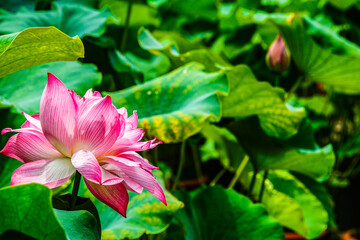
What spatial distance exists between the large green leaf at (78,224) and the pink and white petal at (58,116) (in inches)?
2.2

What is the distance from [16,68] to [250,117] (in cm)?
54

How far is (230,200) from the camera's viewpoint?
0.79 meters

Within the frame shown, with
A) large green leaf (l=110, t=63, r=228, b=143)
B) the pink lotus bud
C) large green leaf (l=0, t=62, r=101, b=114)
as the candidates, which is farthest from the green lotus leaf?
large green leaf (l=0, t=62, r=101, b=114)

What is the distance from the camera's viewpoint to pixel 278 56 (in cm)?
96

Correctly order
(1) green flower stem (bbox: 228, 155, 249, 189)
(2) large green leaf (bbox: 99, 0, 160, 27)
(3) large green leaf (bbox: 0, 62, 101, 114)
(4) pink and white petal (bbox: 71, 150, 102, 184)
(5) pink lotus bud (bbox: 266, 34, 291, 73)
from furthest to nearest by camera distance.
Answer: (2) large green leaf (bbox: 99, 0, 160, 27) → (1) green flower stem (bbox: 228, 155, 249, 189) → (5) pink lotus bud (bbox: 266, 34, 291, 73) → (3) large green leaf (bbox: 0, 62, 101, 114) → (4) pink and white petal (bbox: 71, 150, 102, 184)

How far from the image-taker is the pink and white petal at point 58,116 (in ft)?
1.07

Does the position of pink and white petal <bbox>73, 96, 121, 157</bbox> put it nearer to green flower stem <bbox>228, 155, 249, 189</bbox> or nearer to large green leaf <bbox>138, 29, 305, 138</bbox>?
large green leaf <bbox>138, 29, 305, 138</bbox>

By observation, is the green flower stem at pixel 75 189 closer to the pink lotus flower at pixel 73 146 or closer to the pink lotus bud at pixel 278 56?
the pink lotus flower at pixel 73 146

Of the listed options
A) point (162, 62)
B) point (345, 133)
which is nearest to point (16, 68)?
point (162, 62)

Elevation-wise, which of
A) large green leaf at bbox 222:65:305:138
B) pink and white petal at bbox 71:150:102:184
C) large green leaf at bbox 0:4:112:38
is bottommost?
large green leaf at bbox 222:65:305:138

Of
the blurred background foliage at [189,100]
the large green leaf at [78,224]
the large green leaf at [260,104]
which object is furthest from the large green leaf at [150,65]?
the large green leaf at [78,224]

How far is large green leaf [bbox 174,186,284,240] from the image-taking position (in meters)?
0.75

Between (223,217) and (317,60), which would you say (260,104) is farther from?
(317,60)

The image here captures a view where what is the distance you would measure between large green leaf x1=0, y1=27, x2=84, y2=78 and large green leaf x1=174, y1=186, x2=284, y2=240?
41cm
